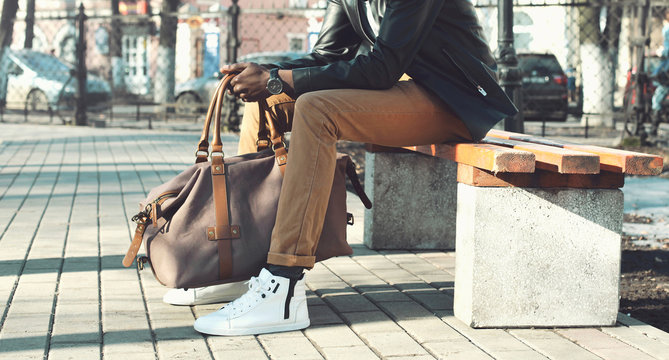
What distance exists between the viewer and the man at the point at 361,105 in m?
3.32

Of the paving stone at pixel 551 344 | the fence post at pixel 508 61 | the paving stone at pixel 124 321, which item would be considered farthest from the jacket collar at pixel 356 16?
the fence post at pixel 508 61

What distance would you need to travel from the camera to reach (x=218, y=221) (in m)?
3.38

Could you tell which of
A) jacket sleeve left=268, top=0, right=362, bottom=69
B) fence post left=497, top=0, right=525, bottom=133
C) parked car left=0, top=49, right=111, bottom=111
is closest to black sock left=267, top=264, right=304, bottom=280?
jacket sleeve left=268, top=0, right=362, bottom=69

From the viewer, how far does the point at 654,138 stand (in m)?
12.5

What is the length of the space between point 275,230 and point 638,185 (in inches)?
241

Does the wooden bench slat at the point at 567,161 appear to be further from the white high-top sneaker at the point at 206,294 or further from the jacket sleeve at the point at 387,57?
the white high-top sneaker at the point at 206,294

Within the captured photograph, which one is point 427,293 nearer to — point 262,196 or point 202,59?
point 262,196

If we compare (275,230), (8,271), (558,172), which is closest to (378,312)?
(275,230)

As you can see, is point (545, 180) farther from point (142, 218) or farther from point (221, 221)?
point (142, 218)

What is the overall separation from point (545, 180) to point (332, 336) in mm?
1008

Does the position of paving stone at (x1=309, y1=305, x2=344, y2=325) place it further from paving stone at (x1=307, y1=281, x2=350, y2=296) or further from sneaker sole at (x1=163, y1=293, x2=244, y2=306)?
sneaker sole at (x1=163, y1=293, x2=244, y2=306)

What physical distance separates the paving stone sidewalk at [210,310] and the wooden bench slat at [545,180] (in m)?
0.56

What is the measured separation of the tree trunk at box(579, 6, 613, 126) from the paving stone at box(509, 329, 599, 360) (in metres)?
14.2

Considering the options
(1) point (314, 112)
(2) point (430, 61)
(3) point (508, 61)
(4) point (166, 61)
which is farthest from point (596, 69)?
(1) point (314, 112)
